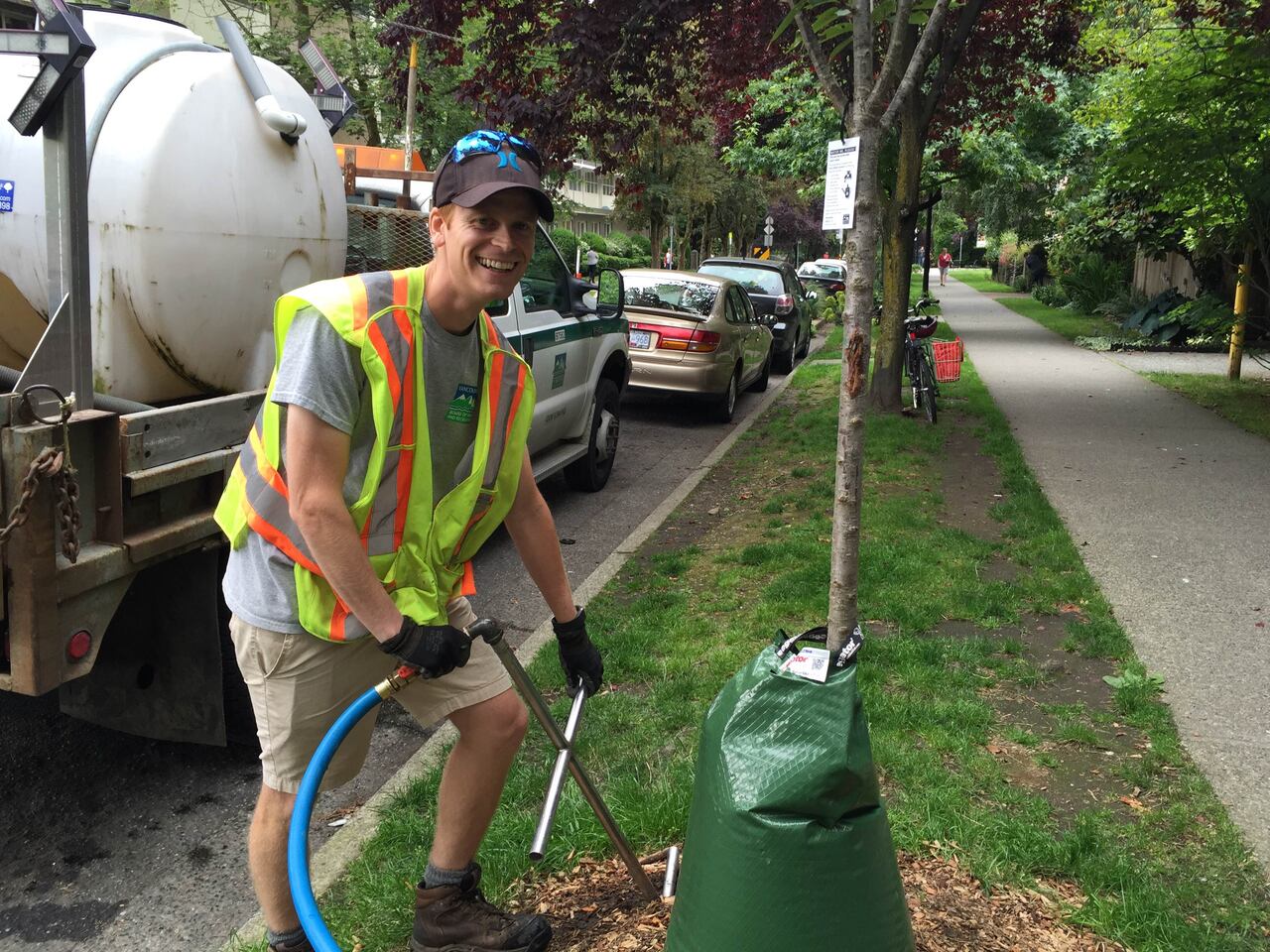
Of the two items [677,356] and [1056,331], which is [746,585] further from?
[1056,331]

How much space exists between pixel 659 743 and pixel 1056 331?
21401 mm

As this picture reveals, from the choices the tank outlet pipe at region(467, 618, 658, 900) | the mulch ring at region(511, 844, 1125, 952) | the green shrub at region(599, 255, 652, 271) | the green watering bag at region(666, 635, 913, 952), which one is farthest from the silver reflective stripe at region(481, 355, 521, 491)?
the green shrub at region(599, 255, 652, 271)

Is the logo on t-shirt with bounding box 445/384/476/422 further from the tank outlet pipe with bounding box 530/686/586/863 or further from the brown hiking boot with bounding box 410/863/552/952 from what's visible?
the brown hiking boot with bounding box 410/863/552/952

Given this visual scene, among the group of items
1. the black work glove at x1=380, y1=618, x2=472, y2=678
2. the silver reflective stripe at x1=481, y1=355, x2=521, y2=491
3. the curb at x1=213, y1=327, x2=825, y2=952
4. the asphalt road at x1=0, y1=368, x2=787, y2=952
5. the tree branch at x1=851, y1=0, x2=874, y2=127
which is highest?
the tree branch at x1=851, y1=0, x2=874, y2=127

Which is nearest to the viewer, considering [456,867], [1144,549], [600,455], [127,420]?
[456,867]

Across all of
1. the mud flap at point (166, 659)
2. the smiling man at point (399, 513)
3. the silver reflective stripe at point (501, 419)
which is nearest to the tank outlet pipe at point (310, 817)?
the smiling man at point (399, 513)

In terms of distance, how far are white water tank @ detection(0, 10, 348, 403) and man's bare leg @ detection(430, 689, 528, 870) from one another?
1.82 meters

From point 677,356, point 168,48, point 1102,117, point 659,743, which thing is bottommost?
point 659,743

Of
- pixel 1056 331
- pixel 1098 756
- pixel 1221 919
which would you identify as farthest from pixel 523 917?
pixel 1056 331

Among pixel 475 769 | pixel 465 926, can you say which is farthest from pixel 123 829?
pixel 475 769

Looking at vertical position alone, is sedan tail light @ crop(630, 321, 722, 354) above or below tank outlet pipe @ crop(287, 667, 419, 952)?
above

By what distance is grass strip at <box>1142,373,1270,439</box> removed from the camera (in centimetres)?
1131

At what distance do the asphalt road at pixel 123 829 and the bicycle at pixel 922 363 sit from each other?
7623mm

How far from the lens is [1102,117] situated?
15766 mm
